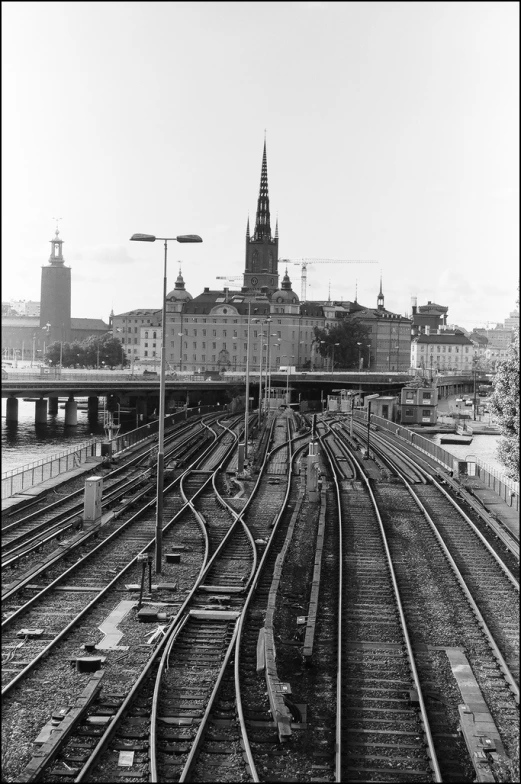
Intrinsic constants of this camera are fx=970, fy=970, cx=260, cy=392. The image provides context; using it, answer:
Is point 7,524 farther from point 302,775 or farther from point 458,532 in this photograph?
point 302,775

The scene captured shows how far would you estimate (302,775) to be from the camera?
38.5 feet

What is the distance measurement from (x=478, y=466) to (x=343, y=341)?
118219 millimetres

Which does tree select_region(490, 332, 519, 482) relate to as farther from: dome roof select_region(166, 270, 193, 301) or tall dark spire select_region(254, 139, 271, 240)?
tall dark spire select_region(254, 139, 271, 240)

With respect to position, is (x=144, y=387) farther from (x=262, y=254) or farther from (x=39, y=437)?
(x=262, y=254)

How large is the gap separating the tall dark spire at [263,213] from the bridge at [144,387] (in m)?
60.2

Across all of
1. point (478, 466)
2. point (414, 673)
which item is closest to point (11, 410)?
point (478, 466)

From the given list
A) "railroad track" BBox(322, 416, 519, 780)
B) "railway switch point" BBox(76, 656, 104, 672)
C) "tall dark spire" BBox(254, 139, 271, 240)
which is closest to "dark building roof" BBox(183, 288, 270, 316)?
"tall dark spire" BBox(254, 139, 271, 240)

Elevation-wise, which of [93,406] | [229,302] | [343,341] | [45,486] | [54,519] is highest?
[229,302]

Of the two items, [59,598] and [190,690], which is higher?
[59,598]

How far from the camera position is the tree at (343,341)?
517 ft

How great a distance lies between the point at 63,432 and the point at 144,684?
70.7 meters

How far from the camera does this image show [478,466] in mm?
40031

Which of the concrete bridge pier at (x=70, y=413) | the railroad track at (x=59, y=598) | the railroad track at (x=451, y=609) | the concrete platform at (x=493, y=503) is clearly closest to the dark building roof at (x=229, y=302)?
the concrete bridge pier at (x=70, y=413)

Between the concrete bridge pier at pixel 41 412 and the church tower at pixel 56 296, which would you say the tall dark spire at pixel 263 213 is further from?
the concrete bridge pier at pixel 41 412
